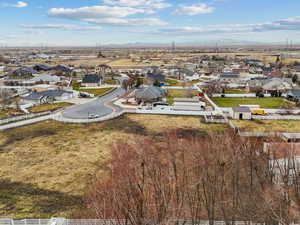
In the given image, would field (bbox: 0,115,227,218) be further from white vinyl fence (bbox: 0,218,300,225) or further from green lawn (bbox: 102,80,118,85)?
green lawn (bbox: 102,80,118,85)

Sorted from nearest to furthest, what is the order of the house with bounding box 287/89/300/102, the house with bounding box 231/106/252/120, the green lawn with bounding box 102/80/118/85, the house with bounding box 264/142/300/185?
the house with bounding box 264/142/300/185 < the house with bounding box 231/106/252/120 < the house with bounding box 287/89/300/102 < the green lawn with bounding box 102/80/118/85

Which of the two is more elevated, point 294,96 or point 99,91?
point 99,91

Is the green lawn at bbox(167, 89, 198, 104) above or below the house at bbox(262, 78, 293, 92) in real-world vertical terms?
below

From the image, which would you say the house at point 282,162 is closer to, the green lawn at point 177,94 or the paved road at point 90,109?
the paved road at point 90,109

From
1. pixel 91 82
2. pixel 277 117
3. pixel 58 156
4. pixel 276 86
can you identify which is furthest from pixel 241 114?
pixel 91 82

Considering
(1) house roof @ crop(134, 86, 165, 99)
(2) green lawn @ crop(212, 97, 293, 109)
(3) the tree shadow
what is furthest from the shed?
(3) the tree shadow

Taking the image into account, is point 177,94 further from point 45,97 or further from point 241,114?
point 45,97

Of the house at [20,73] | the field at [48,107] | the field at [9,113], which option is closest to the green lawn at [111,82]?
the field at [48,107]

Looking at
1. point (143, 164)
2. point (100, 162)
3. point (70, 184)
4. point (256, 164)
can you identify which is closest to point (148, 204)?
point (143, 164)
